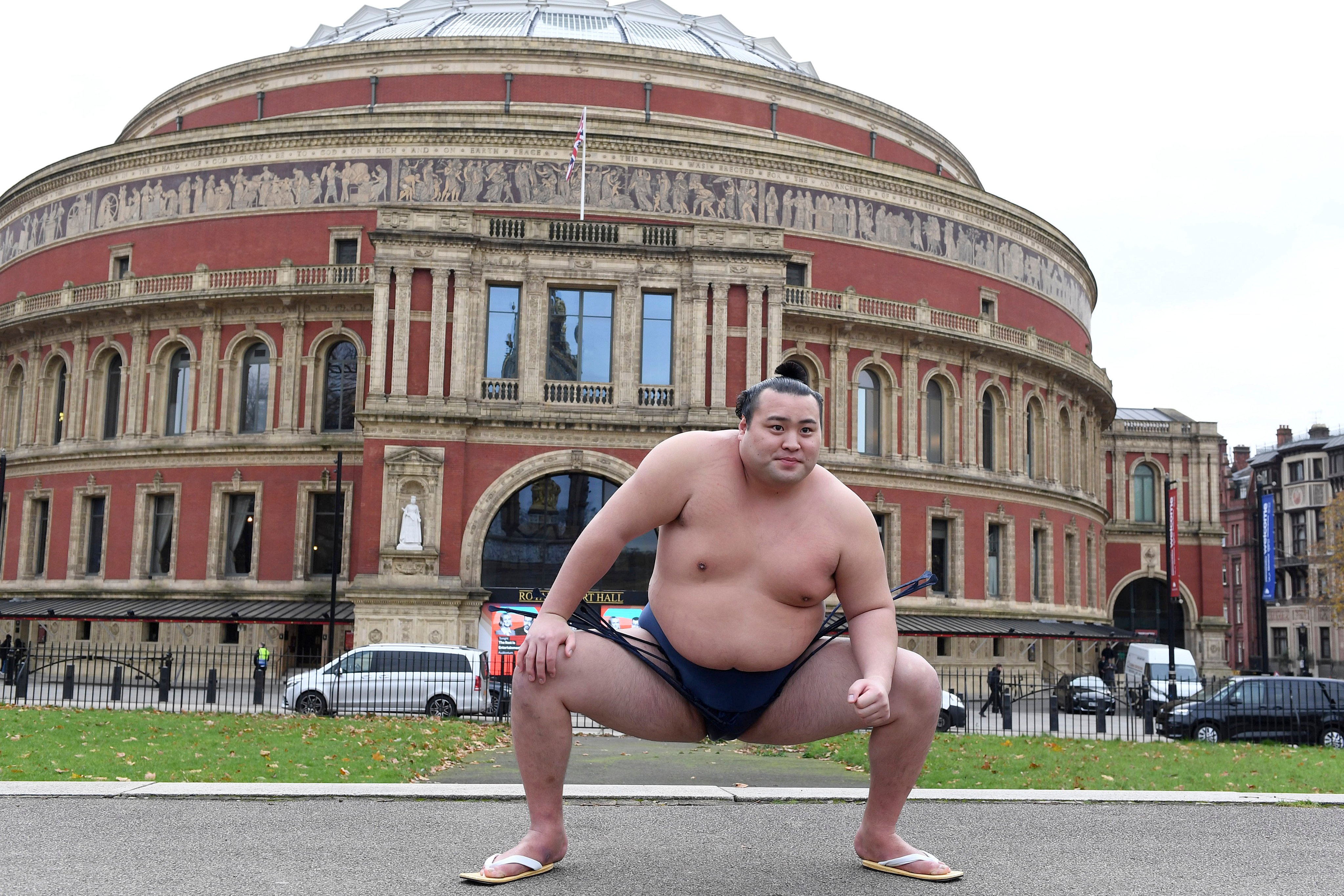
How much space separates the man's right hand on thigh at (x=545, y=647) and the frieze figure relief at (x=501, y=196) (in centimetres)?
3129

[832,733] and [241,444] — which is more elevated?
[241,444]

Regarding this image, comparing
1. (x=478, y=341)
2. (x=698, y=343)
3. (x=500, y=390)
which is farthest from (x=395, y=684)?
(x=698, y=343)

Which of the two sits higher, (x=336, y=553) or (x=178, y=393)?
(x=178, y=393)

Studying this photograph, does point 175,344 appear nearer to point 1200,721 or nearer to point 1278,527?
point 1200,721

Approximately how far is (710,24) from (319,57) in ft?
68.5

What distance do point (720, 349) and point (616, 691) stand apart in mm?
25260

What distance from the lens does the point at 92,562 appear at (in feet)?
121

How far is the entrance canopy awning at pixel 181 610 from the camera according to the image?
3222 centimetres

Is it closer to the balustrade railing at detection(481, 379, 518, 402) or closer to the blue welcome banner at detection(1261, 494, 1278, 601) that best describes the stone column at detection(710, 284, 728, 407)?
the balustrade railing at detection(481, 379, 518, 402)

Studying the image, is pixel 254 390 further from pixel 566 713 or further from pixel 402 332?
pixel 566 713

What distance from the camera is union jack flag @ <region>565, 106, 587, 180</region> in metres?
33.0

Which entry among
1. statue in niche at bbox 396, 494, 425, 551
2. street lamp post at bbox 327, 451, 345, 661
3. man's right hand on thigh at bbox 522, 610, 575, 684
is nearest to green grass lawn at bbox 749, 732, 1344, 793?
man's right hand on thigh at bbox 522, 610, 575, 684

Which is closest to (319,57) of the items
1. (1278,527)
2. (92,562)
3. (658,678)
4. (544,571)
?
(92,562)

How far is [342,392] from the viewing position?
35594 mm
